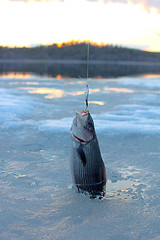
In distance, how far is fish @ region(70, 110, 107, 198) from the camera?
2896mm

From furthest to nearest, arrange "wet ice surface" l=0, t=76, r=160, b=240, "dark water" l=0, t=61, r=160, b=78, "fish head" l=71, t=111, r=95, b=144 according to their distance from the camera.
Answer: "dark water" l=0, t=61, r=160, b=78 < "fish head" l=71, t=111, r=95, b=144 < "wet ice surface" l=0, t=76, r=160, b=240

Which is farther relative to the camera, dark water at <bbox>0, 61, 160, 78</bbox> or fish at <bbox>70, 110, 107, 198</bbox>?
dark water at <bbox>0, 61, 160, 78</bbox>

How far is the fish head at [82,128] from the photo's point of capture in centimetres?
288

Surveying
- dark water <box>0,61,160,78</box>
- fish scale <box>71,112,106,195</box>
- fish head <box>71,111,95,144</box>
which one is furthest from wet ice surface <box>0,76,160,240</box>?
dark water <box>0,61,160,78</box>

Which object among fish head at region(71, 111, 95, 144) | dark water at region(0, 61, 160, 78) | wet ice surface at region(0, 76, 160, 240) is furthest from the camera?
dark water at region(0, 61, 160, 78)

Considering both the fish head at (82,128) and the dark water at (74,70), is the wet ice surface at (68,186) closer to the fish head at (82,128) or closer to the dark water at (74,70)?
the fish head at (82,128)

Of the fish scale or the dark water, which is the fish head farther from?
the dark water

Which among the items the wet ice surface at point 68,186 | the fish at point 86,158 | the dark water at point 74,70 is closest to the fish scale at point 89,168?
the fish at point 86,158

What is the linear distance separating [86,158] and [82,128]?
14.0 inches

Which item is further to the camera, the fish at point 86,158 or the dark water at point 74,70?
the dark water at point 74,70

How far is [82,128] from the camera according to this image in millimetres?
2877

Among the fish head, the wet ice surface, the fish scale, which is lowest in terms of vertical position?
the wet ice surface

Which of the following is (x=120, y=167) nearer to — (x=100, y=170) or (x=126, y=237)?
(x=100, y=170)

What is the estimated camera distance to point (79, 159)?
9.99ft
